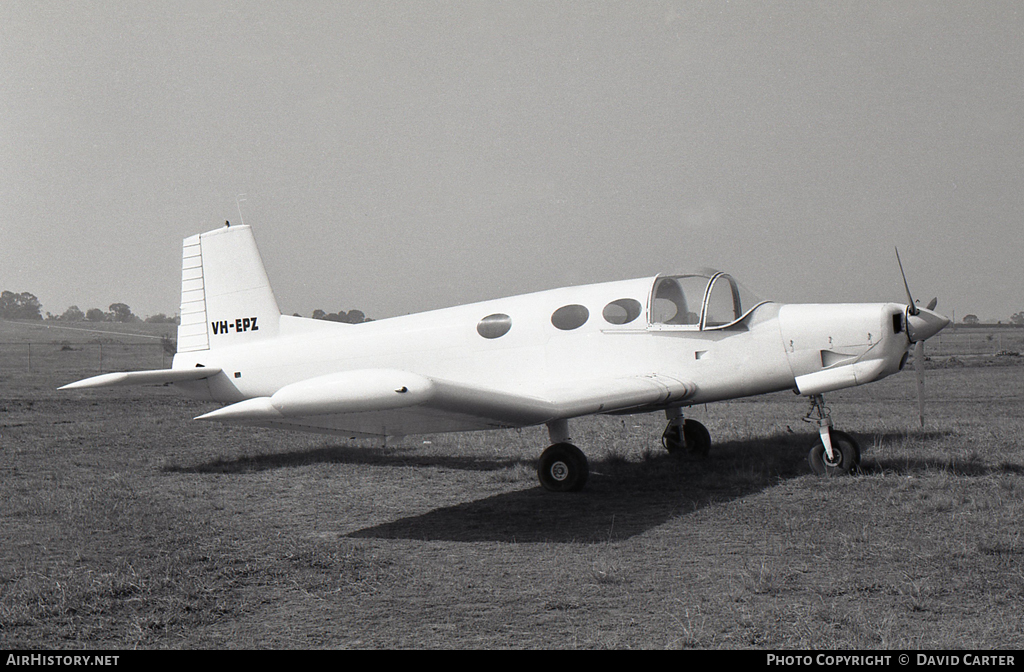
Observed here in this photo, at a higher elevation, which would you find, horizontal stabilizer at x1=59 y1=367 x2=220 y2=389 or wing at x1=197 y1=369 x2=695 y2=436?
horizontal stabilizer at x1=59 y1=367 x2=220 y2=389

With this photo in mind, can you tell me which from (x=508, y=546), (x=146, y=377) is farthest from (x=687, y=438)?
(x=146, y=377)

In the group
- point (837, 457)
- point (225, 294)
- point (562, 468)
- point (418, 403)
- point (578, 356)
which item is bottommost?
point (837, 457)

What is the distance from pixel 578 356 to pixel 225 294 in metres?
5.78

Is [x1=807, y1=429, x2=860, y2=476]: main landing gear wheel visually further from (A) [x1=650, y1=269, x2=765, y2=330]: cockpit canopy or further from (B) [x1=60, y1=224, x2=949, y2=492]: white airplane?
(A) [x1=650, y1=269, x2=765, y2=330]: cockpit canopy

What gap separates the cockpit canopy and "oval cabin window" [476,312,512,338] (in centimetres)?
189

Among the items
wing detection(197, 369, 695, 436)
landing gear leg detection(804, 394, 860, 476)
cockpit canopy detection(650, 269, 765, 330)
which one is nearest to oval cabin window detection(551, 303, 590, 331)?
cockpit canopy detection(650, 269, 765, 330)

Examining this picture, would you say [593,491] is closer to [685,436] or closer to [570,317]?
[570,317]

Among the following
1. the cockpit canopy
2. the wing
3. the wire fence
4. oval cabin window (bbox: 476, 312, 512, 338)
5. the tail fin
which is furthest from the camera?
the wire fence

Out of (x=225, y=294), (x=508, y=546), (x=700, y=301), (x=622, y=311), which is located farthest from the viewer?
(x=225, y=294)

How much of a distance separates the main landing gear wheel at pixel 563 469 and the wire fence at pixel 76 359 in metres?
27.0

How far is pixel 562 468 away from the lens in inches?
344

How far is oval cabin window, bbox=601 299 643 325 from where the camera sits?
959 cm

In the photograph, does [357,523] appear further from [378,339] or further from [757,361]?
[757,361]

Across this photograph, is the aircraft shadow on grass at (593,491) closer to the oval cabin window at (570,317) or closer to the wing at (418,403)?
the wing at (418,403)
